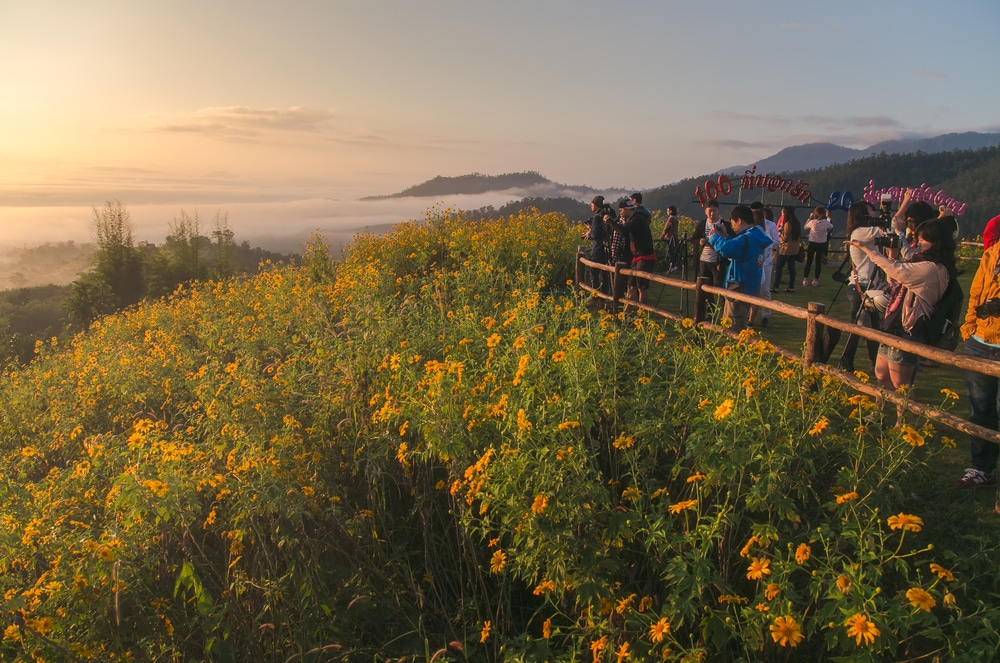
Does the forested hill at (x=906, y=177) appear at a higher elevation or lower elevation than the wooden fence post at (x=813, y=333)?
higher

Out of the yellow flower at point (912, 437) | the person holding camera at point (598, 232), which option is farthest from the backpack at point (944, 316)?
the person holding camera at point (598, 232)

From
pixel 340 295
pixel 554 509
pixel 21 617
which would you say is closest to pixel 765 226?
pixel 340 295

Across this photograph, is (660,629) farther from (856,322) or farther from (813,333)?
(856,322)

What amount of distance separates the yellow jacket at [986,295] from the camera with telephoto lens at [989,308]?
0.02 metres

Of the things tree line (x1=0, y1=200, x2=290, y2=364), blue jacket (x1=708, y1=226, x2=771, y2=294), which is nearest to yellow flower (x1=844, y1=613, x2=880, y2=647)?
blue jacket (x1=708, y1=226, x2=771, y2=294)

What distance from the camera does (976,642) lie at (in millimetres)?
2305

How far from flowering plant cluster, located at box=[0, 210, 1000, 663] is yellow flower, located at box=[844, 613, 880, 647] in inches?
0.5

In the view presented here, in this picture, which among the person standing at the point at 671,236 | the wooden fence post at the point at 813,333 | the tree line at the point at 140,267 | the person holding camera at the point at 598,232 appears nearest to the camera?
the wooden fence post at the point at 813,333

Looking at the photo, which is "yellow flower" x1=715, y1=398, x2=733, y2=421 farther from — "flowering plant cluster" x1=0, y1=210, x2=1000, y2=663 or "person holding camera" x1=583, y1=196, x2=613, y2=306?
"person holding camera" x1=583, y1=196, x2=613, y2=306

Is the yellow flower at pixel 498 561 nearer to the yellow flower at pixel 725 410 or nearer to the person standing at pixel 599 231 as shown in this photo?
the yellow flower at pixel 725 410

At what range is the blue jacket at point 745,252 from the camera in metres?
6.84

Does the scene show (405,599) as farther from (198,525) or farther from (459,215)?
(459,215)

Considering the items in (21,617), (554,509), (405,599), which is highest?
(554,509)

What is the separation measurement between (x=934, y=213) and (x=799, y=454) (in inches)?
152
